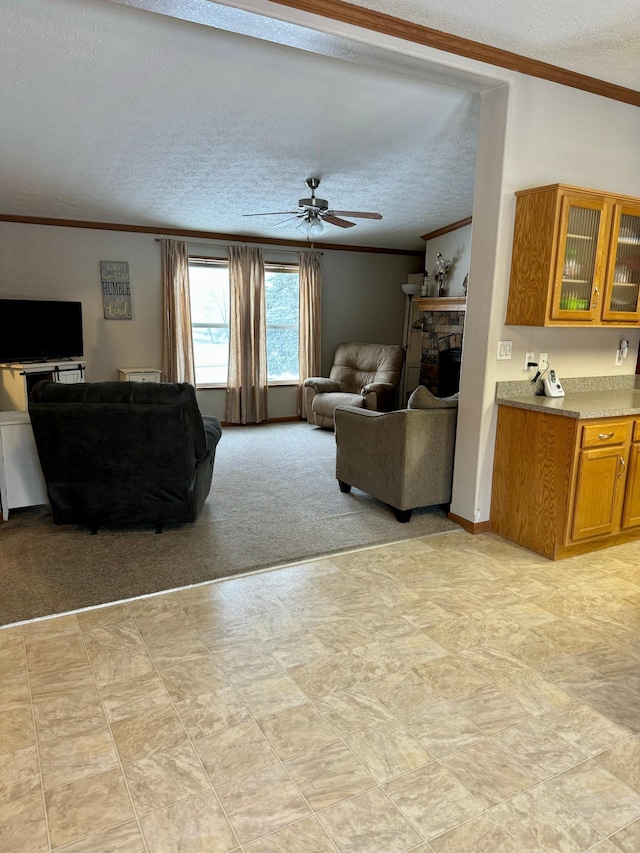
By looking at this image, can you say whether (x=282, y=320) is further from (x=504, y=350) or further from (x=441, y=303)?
(x=504, y=350)

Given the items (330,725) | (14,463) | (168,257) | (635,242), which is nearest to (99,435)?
(14,463)

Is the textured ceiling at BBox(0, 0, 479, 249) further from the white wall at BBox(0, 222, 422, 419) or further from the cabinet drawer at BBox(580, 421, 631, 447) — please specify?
the cabinet drawer at BBox(580, 421, 631, 447)

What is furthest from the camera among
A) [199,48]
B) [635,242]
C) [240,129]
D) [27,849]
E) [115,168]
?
[115,168]

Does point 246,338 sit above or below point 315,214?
below

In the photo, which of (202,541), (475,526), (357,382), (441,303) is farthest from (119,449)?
(441,303)

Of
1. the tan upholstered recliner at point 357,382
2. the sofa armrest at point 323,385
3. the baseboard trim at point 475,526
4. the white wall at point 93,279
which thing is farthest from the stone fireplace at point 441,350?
the baseboard trim at point 475,526

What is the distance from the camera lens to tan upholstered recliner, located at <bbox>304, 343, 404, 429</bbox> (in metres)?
6.72

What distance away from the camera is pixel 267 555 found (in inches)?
135

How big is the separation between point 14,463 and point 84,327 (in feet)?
10.6

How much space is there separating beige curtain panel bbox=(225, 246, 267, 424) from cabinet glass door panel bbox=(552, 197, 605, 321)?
454 centimetres

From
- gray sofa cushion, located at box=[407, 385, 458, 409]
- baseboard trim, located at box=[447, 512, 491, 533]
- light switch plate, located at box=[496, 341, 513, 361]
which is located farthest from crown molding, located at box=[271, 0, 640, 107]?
baseboard trim, located at box=[447, 512, 491, 533]

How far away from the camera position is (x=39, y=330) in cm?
603

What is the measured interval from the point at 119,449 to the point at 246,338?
4.13 meters

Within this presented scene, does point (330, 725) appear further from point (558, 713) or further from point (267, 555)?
point (267, 555)
